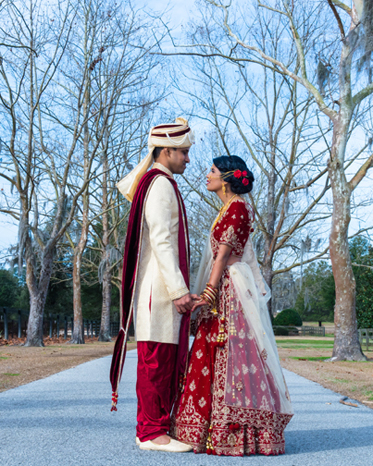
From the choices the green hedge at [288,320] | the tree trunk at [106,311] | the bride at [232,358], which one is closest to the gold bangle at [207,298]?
the bride at [232,358]

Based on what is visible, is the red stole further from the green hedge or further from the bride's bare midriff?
the green hedge

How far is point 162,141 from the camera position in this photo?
375 centimetres

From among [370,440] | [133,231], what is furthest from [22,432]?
[370,440]

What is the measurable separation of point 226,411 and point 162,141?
1850 mm

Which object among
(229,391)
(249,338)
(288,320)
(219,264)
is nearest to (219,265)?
(219,264)

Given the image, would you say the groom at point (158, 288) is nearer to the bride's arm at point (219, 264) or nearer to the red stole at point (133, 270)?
the red stole at point (133, 270)

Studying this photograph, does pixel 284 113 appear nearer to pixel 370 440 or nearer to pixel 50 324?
pixel 50 324

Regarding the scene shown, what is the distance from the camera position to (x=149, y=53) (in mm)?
16578

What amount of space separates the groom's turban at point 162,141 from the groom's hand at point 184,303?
0.90 meters

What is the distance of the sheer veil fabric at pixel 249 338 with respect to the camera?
332 cm

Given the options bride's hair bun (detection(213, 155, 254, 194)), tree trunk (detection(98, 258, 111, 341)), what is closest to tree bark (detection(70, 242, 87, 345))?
tree trunk (detection(98, 258, 111, 341))

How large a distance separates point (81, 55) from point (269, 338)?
15052mm

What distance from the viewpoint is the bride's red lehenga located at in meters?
3.27

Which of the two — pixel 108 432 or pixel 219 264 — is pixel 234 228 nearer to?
pixel 219 264
